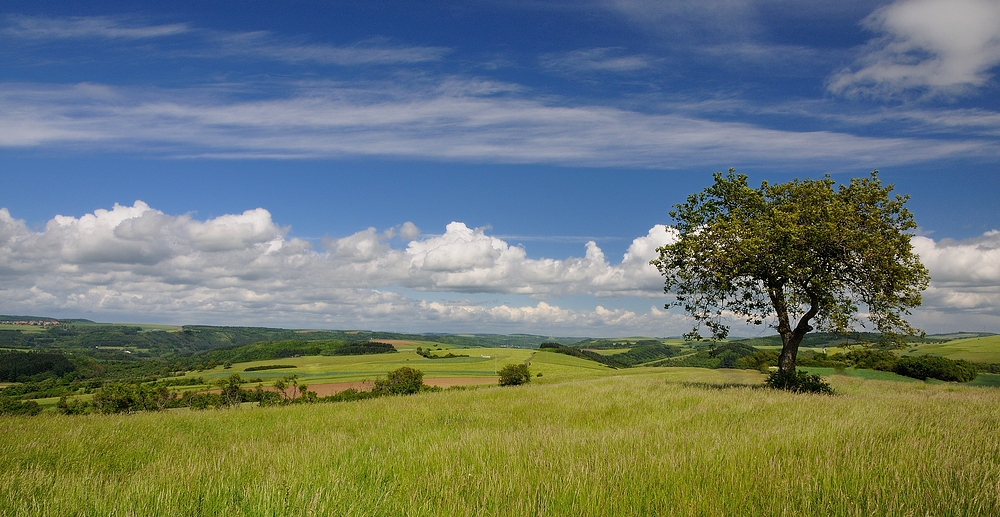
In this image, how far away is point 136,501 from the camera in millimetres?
4215

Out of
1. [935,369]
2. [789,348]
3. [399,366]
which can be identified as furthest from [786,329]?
[399,366]

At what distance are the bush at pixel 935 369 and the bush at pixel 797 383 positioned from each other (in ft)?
112

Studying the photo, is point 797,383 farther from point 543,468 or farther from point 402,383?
point 402,383

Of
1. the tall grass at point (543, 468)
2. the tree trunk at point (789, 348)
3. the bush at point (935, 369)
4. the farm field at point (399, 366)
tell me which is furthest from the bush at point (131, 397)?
the bush at point (935, 369)

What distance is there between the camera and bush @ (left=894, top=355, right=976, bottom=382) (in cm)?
Answer: 4091

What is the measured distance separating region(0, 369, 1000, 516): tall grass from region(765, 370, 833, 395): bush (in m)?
8.03

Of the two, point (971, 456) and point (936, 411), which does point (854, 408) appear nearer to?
point (936, 411)

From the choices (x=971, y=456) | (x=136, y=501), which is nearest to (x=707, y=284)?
(x=971, y=456)

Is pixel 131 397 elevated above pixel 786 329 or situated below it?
below

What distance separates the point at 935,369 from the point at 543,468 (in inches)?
2106

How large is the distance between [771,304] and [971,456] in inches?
567

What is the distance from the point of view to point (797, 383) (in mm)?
17781

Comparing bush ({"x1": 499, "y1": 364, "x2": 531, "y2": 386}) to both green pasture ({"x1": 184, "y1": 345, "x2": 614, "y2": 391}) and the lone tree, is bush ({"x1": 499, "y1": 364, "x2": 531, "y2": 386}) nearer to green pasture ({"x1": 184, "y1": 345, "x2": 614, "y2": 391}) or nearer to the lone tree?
green pasture ({"x1": 184, "y1": 345, "x2": 614, "y2": 391})

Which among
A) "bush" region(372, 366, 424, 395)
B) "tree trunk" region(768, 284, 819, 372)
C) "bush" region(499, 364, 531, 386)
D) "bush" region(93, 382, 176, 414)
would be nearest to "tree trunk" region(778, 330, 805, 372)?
"tree trunk" region(768, 284, 819, 372)
